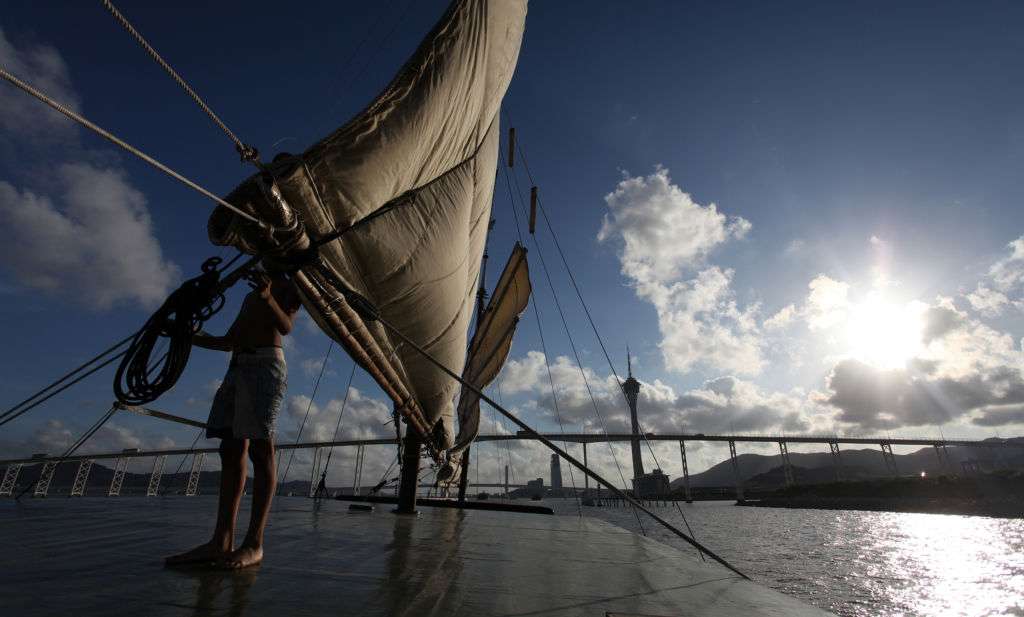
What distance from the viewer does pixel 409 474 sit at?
28.0 feet

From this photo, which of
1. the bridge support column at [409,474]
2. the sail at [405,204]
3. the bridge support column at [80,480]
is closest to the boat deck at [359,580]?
the sail at [405,204]

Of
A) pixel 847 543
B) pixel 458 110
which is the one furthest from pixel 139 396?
pixel 847 543

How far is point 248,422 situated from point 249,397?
0.15 m

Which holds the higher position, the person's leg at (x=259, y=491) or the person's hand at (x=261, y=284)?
the person's hand at (x=261, y=284)

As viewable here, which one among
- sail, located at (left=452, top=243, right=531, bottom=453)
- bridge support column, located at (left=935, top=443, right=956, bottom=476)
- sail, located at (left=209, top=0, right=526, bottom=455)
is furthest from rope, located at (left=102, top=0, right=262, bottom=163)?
bridge support column, located at (left=935, top=443, right=956, bottom=476)

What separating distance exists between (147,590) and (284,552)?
1.34 metres

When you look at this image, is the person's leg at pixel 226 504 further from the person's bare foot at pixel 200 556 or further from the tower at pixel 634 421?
the tower at pixel 634 421

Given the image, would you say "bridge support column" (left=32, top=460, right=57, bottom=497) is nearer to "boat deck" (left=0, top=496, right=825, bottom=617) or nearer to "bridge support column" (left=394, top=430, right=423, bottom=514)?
"boat deck" (left=0, top=496, right=825, bottom=617)

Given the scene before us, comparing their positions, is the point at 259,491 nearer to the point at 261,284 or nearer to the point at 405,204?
the point at 261,284

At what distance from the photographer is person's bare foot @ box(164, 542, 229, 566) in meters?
2.52

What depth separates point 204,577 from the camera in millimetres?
2266

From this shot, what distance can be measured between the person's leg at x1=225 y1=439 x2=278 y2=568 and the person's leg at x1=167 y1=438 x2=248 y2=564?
2.9 inches

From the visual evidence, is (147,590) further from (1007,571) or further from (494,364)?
(1007,571)

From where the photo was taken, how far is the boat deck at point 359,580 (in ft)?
6.02
